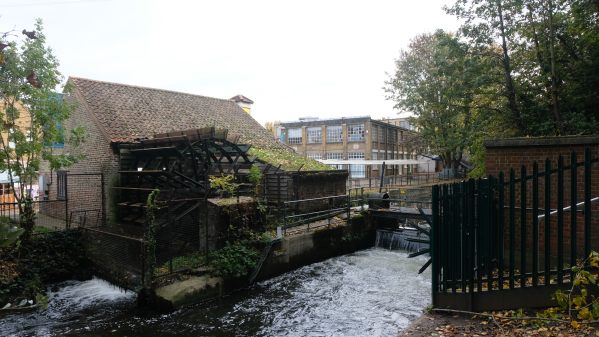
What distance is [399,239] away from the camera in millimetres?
15445

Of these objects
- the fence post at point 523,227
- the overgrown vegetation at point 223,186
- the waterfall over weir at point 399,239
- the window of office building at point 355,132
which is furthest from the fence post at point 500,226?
the window of office building at point 355,132

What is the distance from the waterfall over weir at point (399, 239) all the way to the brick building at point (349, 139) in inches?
788

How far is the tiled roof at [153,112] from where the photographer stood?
14445mm

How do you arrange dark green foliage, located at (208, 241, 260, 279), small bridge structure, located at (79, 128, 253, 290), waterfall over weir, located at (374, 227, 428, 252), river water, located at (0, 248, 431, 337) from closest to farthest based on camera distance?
river water, located at (0, 248, 431, 337) → dark green foliage, located at (208, 241, 260, 279) → small bridge structure, located at (79, 128, 253, 290) → waterfall over weir, located at (374, 227, 428, 252)

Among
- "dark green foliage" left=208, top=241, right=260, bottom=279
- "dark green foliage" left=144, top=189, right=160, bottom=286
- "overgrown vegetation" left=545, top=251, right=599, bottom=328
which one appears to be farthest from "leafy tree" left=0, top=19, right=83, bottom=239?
"overgrown vegetation" left=545, top=251, right=599, bottom=328

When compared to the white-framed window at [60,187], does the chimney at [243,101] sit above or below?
above

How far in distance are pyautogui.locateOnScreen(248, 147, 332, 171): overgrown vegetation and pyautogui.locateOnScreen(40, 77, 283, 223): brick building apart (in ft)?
3.43

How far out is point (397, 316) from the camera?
829 centimetres

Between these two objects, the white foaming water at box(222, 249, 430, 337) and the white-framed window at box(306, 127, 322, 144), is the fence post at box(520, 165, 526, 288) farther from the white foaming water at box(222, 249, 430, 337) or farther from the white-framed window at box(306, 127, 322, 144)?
the white-framed window at box(306, 127, 322, 144)

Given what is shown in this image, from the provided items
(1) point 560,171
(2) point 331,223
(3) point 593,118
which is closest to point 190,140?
(2) point 331,223

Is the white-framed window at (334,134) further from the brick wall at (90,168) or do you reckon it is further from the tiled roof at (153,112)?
the brick wall at (90,168)

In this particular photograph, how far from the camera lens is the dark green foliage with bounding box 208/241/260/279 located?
1015 centimetres

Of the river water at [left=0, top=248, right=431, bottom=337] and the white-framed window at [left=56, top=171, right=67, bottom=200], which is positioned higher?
the white-framed window at [left=56, top=171, right=67, bottom=200]

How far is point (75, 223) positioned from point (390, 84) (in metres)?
23.6
